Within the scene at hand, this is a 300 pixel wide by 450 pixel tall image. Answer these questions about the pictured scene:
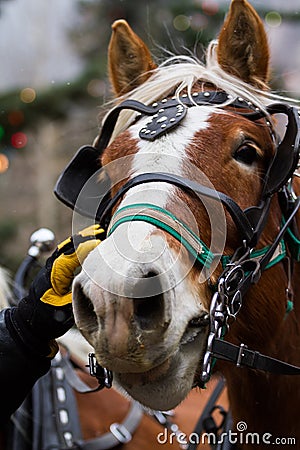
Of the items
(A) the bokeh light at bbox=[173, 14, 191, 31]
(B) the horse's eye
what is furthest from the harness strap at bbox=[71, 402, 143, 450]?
(A) the bokeh light at bbox=[173, 14, 191, 31]

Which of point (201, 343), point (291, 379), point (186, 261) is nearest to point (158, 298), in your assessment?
point (186, 261)

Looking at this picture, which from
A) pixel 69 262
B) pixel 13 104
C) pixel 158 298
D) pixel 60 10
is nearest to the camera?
pixel 158 298

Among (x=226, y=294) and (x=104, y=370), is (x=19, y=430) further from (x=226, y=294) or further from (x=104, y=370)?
(x=226, y=294)

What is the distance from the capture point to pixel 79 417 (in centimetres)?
310

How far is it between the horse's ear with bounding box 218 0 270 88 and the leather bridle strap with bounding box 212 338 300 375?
0.92 metres

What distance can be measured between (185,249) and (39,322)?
59 cm

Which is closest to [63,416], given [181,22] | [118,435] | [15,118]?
[118,435]

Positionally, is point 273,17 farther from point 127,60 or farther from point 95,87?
point 127,60

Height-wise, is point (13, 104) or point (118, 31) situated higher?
point (118, 31)

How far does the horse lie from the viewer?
9.62 ft

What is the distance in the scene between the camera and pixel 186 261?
181 centimetres

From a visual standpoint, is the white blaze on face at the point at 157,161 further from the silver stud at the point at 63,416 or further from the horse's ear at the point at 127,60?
the silver stud at the point at 63,416

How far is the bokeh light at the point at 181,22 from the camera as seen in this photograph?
8.59m

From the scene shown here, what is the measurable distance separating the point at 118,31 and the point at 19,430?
1.65 meters
